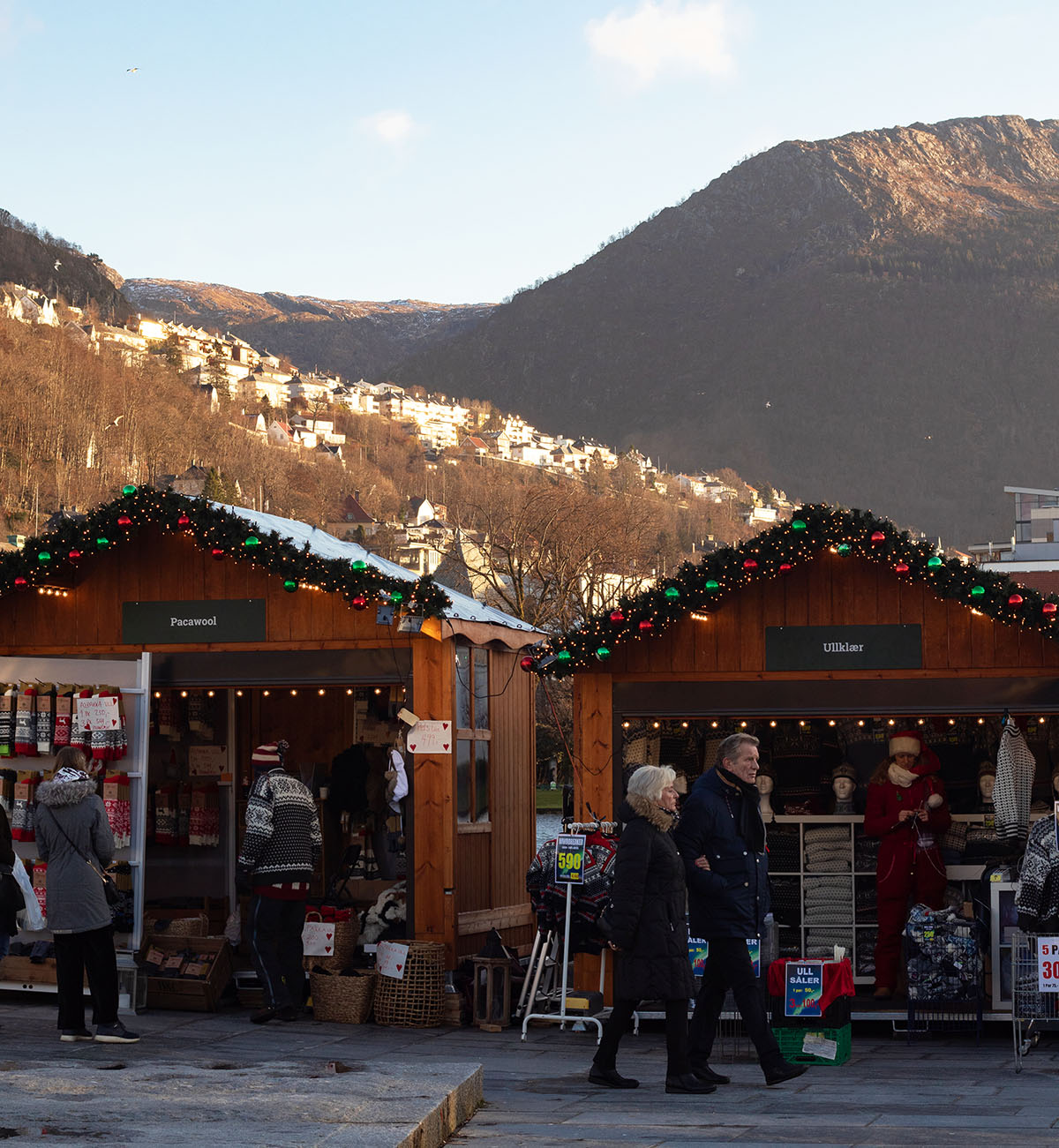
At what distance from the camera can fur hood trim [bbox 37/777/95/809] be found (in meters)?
9.14

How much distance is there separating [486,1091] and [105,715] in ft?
14.9

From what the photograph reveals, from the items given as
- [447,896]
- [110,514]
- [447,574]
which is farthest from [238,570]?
[447,574]

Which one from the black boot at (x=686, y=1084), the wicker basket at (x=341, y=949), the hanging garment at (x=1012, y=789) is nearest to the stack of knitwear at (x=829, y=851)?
the hanging garment at (x=1012, y=789)

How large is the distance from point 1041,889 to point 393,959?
423cm

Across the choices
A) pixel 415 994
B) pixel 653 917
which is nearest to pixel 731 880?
pixel 653 917

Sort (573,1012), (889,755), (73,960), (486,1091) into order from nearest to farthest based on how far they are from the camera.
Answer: (486,1091)
(73,960)
(573,1012)
(889,755)

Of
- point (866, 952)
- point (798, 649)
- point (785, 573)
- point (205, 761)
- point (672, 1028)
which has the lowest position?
point (866, 952)

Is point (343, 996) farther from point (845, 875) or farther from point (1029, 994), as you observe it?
point (1029, 994)

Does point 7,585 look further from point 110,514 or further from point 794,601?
point 794,601

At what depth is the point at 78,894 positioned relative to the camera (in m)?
9.10

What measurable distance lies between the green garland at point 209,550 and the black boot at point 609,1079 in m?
3.60

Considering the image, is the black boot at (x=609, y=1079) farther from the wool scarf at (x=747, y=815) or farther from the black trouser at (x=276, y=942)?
the black trouser at (x=276, y=942)

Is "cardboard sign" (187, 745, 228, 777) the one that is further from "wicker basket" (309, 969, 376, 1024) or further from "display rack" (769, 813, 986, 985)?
"display rack" (769, 813, 986, 985)

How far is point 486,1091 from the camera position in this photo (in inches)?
316
